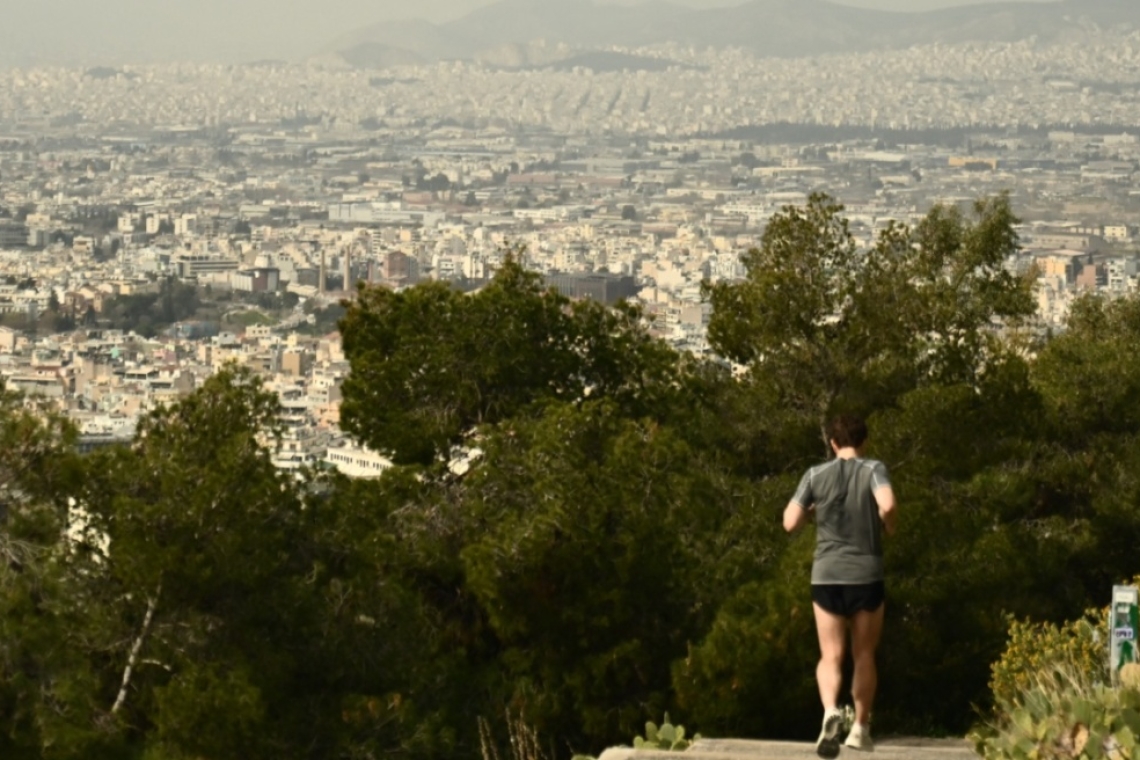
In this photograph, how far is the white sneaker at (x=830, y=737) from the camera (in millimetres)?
3910

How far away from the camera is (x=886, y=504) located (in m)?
4.02

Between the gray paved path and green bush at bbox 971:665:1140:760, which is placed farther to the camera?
the gray paved path

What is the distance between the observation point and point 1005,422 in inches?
336

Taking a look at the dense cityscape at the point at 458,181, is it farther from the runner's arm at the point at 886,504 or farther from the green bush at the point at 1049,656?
the runner's arm at the point at 886,504

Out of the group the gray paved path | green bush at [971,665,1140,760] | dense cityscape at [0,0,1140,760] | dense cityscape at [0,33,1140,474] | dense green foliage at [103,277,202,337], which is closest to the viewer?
green bush at [971,665,1140,760]

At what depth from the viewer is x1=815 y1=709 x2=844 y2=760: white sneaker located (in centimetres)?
391

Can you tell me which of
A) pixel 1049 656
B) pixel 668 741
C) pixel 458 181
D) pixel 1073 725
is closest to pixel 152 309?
pixel 458 181

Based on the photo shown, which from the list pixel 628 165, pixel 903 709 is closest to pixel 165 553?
pixel 903 709

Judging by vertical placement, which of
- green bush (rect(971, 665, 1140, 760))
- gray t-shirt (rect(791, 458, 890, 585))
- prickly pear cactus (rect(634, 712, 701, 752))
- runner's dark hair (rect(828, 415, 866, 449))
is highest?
runner's dark hair (rect(828, 415, 866, 449))

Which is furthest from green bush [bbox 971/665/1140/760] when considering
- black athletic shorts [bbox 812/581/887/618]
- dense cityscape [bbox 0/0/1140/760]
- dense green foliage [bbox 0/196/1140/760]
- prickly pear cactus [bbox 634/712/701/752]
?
dense green foliage [bbox 0/196/1140/760]

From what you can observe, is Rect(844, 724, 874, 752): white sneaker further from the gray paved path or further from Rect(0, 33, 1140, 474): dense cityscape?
Rect(0, 33, 1140, 474): dense cityscape

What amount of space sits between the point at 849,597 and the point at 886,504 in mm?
209

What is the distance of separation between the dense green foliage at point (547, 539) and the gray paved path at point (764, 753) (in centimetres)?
216

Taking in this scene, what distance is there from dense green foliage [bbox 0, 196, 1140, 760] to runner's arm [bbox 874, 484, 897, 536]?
2.25 metres
